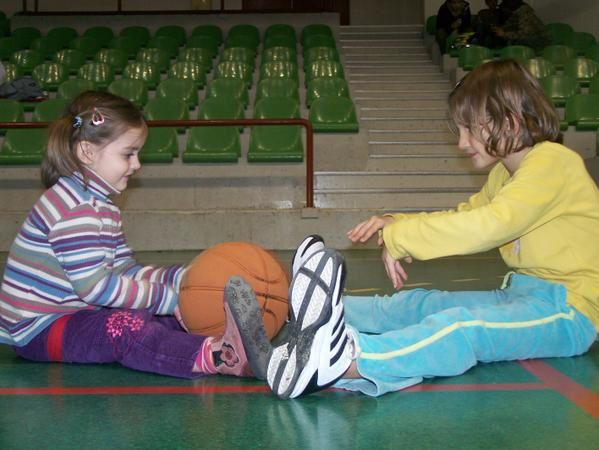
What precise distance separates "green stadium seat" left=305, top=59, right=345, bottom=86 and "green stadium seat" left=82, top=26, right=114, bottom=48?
3.26 meters

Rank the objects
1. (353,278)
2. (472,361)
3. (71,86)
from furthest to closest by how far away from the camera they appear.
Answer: (71,86), (353,278), (472,361)

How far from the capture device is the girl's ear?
229cm

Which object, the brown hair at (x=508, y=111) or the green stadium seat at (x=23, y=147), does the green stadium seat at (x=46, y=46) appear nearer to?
the green stadium seat at (x=23, y=147)

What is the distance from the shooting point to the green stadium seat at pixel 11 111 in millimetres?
7332

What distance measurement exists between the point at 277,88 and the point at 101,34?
11.9 feet

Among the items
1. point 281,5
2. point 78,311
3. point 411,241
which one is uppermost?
point 281,5

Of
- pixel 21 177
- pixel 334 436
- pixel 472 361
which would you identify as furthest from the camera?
pixel 21 177

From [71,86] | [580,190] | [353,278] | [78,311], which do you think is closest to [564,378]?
[580,190]

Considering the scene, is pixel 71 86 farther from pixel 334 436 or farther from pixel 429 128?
pixel 334 436

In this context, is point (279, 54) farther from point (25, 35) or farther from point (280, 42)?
point (25, 35)

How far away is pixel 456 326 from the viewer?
6.56 ft

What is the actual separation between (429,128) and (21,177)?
4393 millimetres

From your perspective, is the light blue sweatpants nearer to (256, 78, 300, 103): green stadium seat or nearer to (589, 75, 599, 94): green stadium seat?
(256, 78, 300, 103): green stadium seat

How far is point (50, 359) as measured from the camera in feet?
7.53
